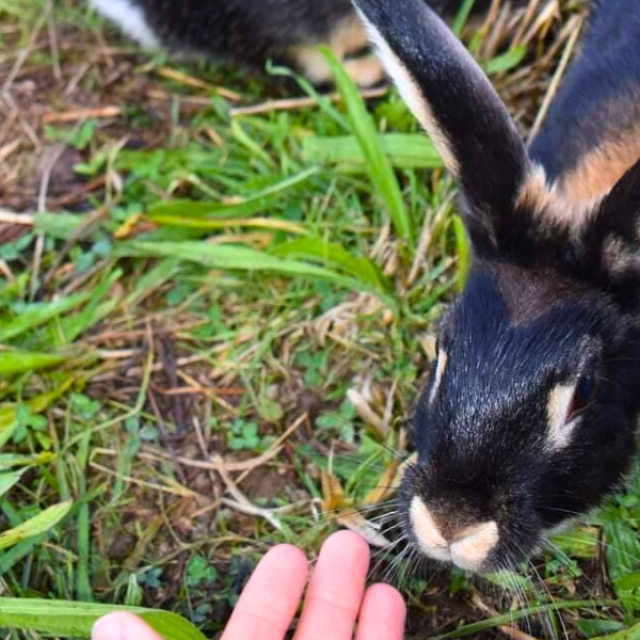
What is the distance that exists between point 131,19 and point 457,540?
2.37 m

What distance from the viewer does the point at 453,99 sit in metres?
2.52

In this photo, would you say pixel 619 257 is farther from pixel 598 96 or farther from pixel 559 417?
pixel 598 96

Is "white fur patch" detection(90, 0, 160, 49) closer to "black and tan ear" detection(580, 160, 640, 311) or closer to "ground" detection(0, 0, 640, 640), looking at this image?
"ground" detection(0, 0, 640, 640)

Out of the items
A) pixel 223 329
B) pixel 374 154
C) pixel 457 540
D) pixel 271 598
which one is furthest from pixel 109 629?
pixel 374 154

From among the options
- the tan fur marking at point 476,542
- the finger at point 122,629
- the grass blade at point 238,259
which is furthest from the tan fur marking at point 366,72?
the finger at point 122,629

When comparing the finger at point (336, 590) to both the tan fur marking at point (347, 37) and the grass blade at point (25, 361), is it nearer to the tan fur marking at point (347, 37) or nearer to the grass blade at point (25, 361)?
the grass blade at point (25, 361)

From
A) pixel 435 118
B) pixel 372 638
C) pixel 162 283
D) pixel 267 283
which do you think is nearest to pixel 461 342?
pixel 435 118

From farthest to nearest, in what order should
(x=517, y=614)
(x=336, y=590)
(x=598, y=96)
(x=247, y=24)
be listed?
(x=247, y=24)
(x=598, y=96)
(x=517, y=614)
(x=336, y=590)

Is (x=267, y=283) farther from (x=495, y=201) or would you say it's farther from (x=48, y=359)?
(x=495, y=201)

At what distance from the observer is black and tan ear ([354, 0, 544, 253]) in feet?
8.25

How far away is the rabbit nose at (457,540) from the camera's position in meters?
2.29

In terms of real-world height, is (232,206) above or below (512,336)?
below

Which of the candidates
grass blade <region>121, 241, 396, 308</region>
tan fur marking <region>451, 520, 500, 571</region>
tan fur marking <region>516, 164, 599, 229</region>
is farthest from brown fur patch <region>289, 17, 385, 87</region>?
tan fur marking <region>451, 520, 500, 571</region>

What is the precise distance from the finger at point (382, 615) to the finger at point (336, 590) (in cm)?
2
